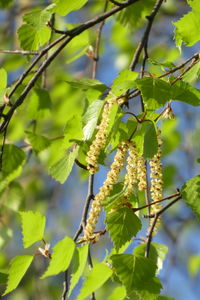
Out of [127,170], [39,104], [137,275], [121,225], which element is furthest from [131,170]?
[39,104]

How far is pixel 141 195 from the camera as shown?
5.49 ft

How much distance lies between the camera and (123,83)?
1.20m

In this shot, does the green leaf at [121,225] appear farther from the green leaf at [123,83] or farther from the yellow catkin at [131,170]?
the green leaf at [123,83]

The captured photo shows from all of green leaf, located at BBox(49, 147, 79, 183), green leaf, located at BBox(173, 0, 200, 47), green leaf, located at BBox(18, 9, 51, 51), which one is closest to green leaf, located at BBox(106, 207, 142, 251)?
green leaf, located at BBox(49, 147, 79, 183)

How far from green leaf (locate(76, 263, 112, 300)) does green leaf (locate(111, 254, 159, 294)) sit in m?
0.05

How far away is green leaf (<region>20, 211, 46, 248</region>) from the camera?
148 centimetres

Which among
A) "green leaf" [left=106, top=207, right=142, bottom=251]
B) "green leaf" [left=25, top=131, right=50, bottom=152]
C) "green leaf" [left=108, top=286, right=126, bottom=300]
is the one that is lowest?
"green leaf" [left=108, top=286, right=126, bottom=300]

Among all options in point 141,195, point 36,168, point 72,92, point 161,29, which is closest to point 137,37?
point 161,29

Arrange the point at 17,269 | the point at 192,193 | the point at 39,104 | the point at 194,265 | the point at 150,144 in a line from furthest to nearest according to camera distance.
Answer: the point at 194,265 < the point at 39,104 < the point at 17,269 < the point at 192,193 < the point at 150,144

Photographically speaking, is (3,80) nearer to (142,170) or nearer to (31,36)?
(31,36)

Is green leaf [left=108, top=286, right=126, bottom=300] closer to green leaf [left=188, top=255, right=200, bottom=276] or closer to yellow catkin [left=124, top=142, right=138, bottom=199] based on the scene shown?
yellow catkin [left=124, top=142, right=138, bottom=199]

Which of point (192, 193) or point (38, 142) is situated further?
point (38, 142)

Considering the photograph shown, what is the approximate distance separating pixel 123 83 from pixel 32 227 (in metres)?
0.49

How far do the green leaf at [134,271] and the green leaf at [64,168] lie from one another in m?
0.28
